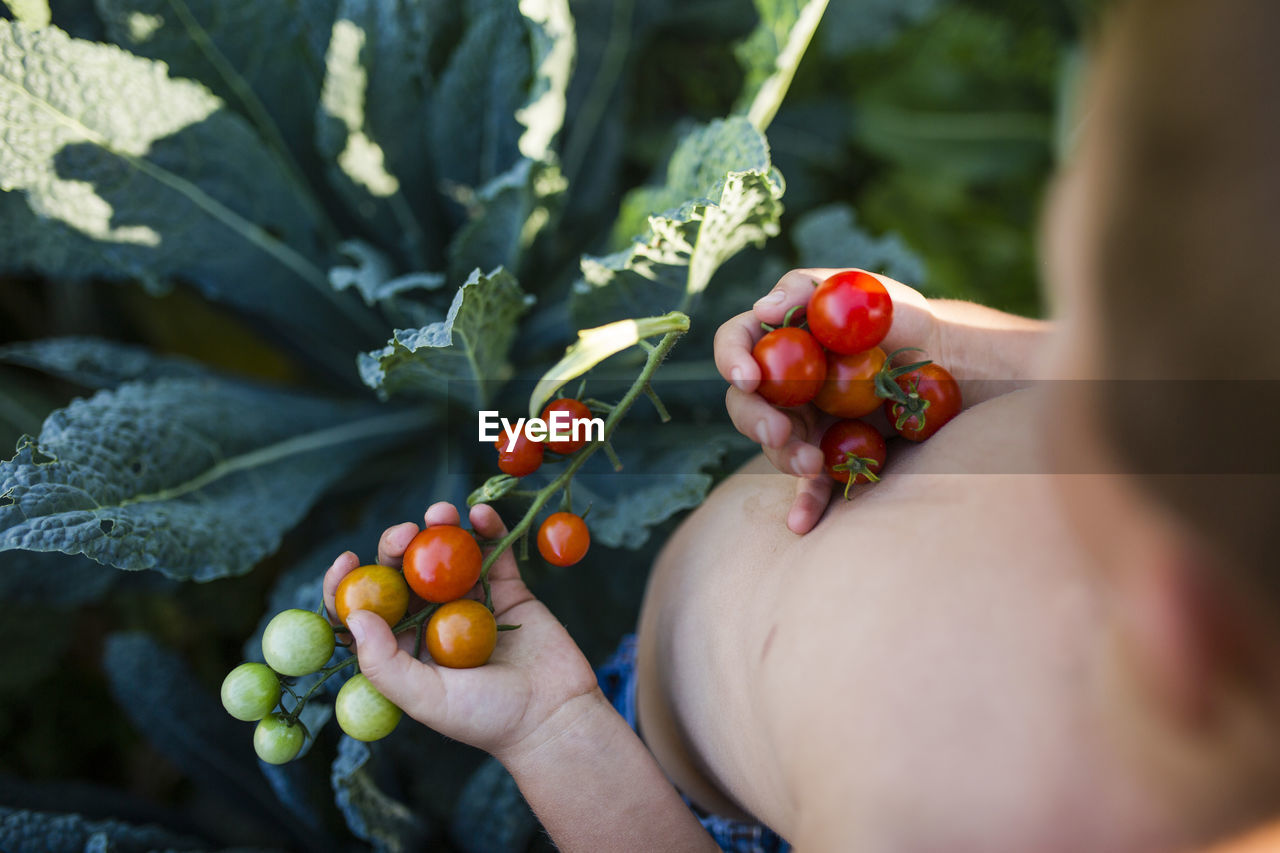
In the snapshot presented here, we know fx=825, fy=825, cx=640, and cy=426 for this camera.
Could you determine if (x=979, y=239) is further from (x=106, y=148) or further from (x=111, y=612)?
(x=111, y=612)

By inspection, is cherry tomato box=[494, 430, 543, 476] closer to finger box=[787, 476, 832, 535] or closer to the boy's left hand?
the boy's left hand

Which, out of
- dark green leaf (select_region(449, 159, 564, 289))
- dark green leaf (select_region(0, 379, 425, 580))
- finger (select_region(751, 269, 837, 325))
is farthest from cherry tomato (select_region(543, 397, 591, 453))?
dark green leaf (select_region(0, 379, 425, 580))

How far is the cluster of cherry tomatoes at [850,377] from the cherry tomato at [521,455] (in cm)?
27

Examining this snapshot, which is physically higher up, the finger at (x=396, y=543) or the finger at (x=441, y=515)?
the finger at (x=441, y=515)

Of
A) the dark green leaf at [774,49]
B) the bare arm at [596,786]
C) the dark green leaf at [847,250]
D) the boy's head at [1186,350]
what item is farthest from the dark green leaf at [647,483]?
the boy's head at [1186,350]

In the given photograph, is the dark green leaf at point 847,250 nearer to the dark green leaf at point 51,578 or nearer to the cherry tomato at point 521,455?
the cherry tomato at point 521,455

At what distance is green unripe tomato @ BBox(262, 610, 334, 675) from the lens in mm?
778

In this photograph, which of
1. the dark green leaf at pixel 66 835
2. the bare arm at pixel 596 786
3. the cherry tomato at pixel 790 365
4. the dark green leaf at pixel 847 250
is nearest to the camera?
the cherry tomato at pixel 790 365

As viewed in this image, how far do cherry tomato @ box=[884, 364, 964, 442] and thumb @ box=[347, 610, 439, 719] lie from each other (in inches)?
20.0

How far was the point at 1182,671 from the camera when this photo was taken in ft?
1.52

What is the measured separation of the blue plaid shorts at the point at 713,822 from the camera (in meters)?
1.01

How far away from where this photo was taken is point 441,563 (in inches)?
31.4

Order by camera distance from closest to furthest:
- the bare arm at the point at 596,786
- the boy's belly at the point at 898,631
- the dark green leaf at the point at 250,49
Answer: the boy's belly at the point at 898,631 → the bare arm at the point at 596,786 → the dark green leaf at the point at 250,49

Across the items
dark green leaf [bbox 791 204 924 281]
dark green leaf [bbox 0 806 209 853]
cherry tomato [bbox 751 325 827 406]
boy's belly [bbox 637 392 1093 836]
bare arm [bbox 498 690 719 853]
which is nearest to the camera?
boy's belly [bbox 637 392 1093 836]
